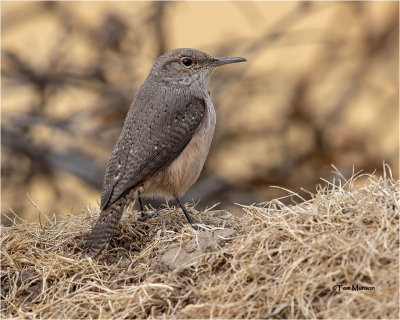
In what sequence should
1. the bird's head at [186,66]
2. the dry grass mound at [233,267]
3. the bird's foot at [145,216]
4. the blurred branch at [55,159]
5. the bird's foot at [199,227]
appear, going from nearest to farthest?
the dry grass mound at [233,267], the bird's foot at [199,227], the bird's foot at [145,216], the bird's head at [186,66], the blurred branch at [55,159]

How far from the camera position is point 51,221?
223 inches

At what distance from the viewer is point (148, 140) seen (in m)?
5.59

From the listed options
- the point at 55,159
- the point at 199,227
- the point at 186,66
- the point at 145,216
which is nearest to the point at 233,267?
the point at 199,227

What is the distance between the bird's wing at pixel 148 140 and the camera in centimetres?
537

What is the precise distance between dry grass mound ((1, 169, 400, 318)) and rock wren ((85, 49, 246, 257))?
0.71 feet

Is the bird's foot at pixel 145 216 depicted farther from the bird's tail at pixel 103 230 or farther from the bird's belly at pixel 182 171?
the bird's tail at pixel 103 230

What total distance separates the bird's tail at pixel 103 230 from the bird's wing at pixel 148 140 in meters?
0.07

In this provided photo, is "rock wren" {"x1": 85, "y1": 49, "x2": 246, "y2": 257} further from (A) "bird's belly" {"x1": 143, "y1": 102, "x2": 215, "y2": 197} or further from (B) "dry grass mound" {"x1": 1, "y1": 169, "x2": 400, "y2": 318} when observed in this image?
(B) "dry grass mound" {"x1": 1, "y1": 169, "x2": 400, "y2": 318}

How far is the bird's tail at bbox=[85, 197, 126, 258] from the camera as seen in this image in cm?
489

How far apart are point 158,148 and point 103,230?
0.91m

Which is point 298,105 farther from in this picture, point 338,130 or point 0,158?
point 0,158

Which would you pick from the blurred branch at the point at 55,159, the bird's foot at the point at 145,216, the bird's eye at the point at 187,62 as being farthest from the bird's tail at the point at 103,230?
the blurred branch at the point at 55,159

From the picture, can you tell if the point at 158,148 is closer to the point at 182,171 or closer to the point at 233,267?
the point at 182,171

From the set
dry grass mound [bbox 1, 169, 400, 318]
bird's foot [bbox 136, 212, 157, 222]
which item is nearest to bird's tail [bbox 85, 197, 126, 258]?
dry grass mound [bbox 1, 169, 400, 318]
